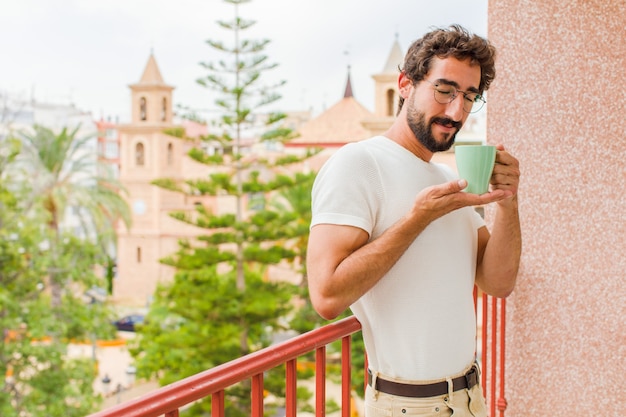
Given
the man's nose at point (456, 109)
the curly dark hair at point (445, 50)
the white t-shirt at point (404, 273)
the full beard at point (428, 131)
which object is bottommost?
the white t-shirt at point (404, 273)

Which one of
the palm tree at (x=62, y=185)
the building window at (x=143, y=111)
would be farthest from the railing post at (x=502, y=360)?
the building window at (x=143, y=111)

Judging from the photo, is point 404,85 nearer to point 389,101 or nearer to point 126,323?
point 389,101

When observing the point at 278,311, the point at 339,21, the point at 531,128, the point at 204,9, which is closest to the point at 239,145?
the point at 278,311

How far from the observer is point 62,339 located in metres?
13.1

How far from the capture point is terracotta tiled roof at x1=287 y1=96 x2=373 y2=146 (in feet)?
85.4

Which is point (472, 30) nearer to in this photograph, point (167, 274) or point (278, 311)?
point (278, 311)

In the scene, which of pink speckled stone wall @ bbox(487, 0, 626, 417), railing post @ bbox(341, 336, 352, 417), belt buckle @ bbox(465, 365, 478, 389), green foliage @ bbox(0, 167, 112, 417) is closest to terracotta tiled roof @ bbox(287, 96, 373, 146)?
green foliage @ bbox(0, 167, 112, 417)

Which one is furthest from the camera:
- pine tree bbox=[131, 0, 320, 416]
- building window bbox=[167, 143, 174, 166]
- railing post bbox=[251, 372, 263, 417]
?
building window bbox=[167, 143, 174, 166]

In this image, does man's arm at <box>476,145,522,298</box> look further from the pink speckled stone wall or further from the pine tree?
the pine tree

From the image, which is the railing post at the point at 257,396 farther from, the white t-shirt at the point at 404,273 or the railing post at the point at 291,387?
the white t-shirt at the point at 404,273

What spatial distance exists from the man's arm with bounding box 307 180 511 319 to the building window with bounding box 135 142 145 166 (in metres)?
27.0

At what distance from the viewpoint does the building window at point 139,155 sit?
27141 mm

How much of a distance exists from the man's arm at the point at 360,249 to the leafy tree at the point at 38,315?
10954mm

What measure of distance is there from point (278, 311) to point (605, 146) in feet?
45.1
